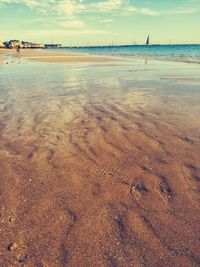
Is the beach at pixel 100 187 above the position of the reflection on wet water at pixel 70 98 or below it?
above

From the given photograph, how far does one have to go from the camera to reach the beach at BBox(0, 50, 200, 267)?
3.02m

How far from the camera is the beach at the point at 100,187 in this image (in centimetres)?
302

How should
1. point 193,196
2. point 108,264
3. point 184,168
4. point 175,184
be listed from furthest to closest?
point 184,168, point 175,184, point 193,196, point 108,264

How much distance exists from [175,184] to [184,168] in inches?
22.5

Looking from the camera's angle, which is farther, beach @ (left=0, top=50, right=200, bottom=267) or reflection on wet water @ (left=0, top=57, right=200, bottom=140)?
reflection on wet water @ (left=0, top=57, right=200, bottom=140)

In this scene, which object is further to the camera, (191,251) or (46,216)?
(46,216)

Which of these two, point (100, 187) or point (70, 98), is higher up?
point (100, 187)

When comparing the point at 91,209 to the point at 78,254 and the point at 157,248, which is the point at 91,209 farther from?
the point at 157,248

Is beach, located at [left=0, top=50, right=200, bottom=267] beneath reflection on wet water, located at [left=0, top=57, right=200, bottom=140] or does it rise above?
above

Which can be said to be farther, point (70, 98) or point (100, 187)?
point (70, 98)

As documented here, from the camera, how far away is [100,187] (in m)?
4.26

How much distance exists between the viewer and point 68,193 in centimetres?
409

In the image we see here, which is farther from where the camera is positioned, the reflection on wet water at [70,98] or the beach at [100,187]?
the reflection on wet water at [70,98]

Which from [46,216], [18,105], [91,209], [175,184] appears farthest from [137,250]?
[18,105]
